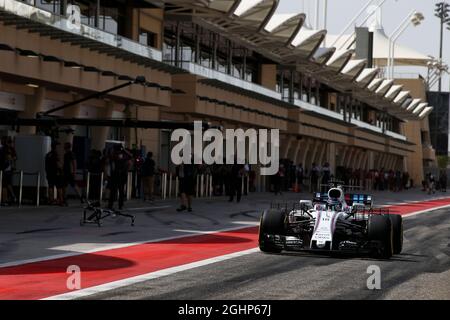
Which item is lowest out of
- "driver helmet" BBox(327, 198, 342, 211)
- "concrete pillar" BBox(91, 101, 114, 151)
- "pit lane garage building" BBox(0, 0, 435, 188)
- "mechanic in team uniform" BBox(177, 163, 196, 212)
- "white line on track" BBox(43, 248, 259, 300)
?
"white line on track" BBox(43, 248, 259, 300)

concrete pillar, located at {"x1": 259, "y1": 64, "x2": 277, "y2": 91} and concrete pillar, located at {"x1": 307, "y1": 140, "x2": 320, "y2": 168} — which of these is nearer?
concrete pillar, located at {"x1": 259, "y1": 64, "x2": 277, "y2": 91}

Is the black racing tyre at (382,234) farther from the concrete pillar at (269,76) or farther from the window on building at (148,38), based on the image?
the concrete pillar at (269,76)

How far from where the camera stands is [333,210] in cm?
1689

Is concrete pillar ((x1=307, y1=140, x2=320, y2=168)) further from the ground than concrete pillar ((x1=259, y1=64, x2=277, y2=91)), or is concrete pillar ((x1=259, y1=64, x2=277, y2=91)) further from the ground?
concrete pillar ((x1=259, y1=64, x2=277, y2=91))

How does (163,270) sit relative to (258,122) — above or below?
below

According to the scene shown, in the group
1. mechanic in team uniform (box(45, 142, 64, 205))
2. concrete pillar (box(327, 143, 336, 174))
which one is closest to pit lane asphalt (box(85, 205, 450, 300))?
mechanic in team uniform (box(45, 142, 64, 205))

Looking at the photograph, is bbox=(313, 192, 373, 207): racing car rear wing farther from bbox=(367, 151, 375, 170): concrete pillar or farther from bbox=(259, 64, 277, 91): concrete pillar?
bbox=(367, 151, 375, 170): concrete pillar

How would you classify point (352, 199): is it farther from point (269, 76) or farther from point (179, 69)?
point (269, 76)

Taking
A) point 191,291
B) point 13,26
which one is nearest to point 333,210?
point 191,291

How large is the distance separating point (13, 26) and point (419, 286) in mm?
17650

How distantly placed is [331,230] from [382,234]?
0.81 m

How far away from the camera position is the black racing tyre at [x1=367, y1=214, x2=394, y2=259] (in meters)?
15.9
